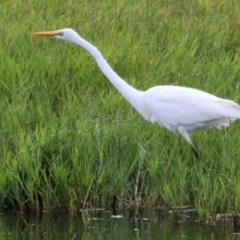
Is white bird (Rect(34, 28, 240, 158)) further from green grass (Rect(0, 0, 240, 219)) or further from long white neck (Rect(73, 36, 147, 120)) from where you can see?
green grass (Rect(0, 0, 240, 219))

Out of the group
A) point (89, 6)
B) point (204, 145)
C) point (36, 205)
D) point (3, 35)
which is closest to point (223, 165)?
point (204, 145)

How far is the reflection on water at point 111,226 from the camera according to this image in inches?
223

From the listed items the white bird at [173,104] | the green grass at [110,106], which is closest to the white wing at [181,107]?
the white bird at [173,104]

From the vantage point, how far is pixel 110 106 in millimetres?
7203

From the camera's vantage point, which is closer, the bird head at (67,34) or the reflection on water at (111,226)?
the reflection on water at (111,226)

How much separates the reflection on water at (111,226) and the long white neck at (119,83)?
102cm

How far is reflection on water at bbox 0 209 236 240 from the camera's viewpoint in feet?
18.6

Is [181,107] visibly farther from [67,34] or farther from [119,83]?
[67,34]

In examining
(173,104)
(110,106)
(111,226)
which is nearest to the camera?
(111,226)

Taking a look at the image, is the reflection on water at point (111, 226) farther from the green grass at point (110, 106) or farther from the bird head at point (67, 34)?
the bird head at point (67, 34)

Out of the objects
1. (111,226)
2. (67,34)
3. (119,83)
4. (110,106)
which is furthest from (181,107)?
(111,226)

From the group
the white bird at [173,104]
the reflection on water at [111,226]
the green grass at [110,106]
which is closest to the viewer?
the reflection on water at [111,226]

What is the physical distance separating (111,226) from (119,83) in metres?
1.34

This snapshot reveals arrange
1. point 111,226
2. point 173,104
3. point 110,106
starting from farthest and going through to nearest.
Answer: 1. point 110,106
2. point 173,104
3. point 111,226
